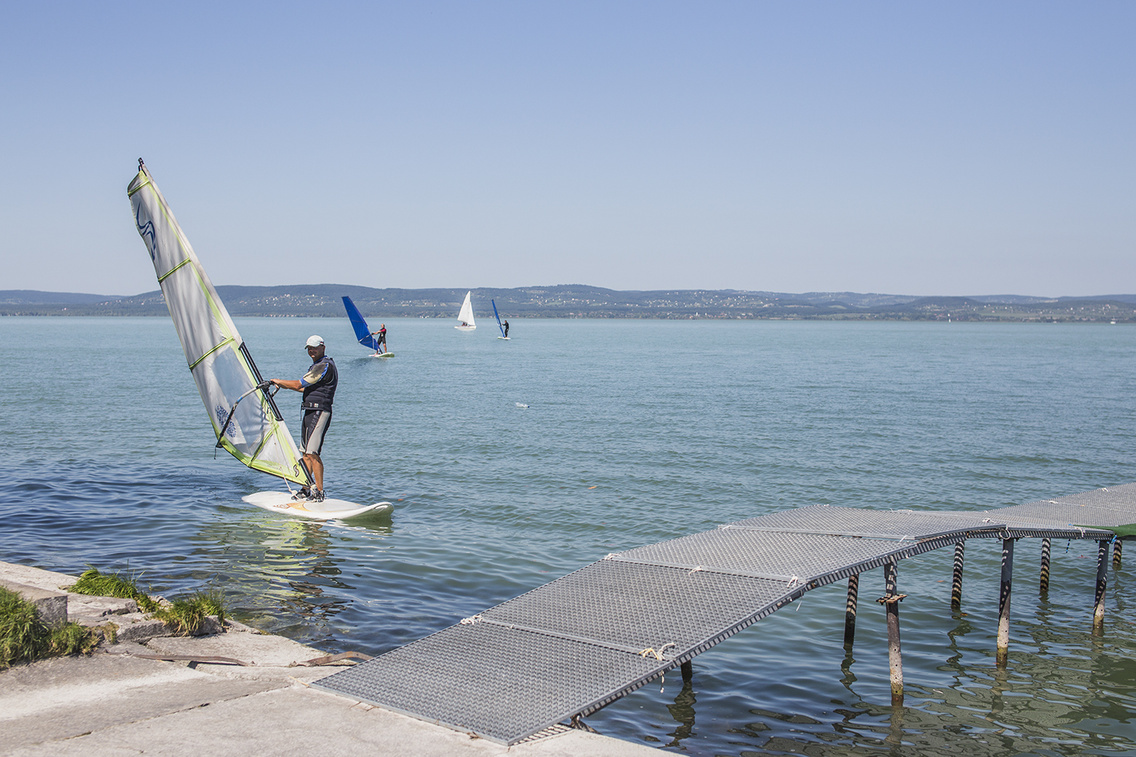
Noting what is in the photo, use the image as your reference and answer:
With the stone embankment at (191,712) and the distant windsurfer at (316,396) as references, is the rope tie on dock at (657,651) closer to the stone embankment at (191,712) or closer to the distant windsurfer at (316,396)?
the stone embankment at (191,712)


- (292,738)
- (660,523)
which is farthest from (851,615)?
(292,738)

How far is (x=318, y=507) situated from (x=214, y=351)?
2.91 metres

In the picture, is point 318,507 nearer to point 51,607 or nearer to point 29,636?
point 51,607

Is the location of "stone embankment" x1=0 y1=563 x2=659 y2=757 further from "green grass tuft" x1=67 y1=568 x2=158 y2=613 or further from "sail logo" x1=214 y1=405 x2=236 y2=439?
"sail logo" x1=214 y1=405 x2=236 y2=439

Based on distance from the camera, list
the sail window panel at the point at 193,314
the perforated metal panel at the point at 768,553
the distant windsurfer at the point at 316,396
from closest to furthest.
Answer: the perforated metal panel at the point at 768,553 → the distant windsurfer at the point at 316,396 → the sail window panel at the point at 193,314

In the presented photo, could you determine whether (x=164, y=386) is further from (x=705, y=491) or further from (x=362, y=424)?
(x=705, y=491)

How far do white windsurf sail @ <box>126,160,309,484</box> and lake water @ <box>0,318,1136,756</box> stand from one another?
1148 mm

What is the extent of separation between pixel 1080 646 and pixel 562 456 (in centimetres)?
1344

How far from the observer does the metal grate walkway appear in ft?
17.7

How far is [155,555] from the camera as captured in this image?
38.3 feet

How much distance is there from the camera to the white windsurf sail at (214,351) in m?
13.3

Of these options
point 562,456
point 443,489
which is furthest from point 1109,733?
point 562,456

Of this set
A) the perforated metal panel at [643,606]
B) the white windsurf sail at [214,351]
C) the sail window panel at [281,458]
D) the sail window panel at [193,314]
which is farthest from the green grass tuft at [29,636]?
the sail window panel at [193,314]

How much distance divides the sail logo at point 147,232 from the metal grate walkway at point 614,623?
31.3 feet
